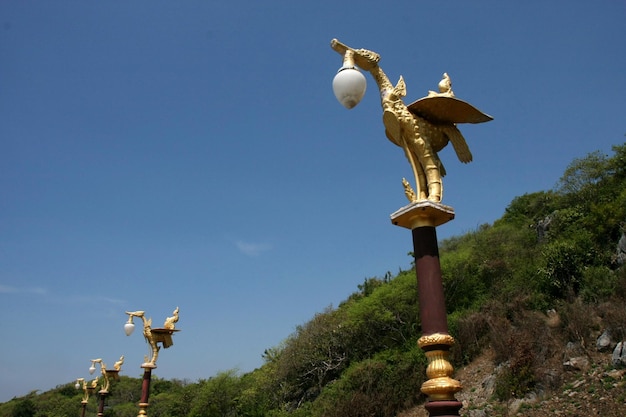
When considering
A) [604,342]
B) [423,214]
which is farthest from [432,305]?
[604,342]

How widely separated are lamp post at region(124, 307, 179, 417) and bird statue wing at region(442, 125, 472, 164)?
10164 millimetres

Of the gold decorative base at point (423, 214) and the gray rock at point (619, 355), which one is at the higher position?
the gray rock at point (619, 355)

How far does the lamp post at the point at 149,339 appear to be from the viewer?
40.7 feet

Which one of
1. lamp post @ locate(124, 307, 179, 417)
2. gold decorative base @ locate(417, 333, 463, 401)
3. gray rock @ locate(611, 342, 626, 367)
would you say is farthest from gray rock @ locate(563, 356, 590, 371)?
gold decorative base @ locate(417, 333, 463, 401)

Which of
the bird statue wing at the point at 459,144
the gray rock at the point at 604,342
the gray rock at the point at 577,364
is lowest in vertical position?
the gray rock at the point at 577,364

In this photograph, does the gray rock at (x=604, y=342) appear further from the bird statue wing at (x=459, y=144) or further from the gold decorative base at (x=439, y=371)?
the gold decorative base at (x=439, y=371)

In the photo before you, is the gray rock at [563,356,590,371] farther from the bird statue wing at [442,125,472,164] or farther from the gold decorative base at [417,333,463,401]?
the gold decorative base at [417,333,463,401]

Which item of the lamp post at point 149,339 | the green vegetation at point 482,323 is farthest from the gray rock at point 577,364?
the lamp post at point 149,339

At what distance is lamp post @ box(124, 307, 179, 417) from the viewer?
12391 mm

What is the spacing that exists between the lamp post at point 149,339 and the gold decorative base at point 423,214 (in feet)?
33.1

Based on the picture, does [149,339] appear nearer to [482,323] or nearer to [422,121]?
[422,121]

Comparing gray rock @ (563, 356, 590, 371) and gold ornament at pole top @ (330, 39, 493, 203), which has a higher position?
gold ornament at pole top @ (330, 39, 493, 203)

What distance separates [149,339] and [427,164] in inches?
422

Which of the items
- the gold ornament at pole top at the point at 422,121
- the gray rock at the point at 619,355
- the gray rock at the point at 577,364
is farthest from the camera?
the gray rock at the point at 577,364
